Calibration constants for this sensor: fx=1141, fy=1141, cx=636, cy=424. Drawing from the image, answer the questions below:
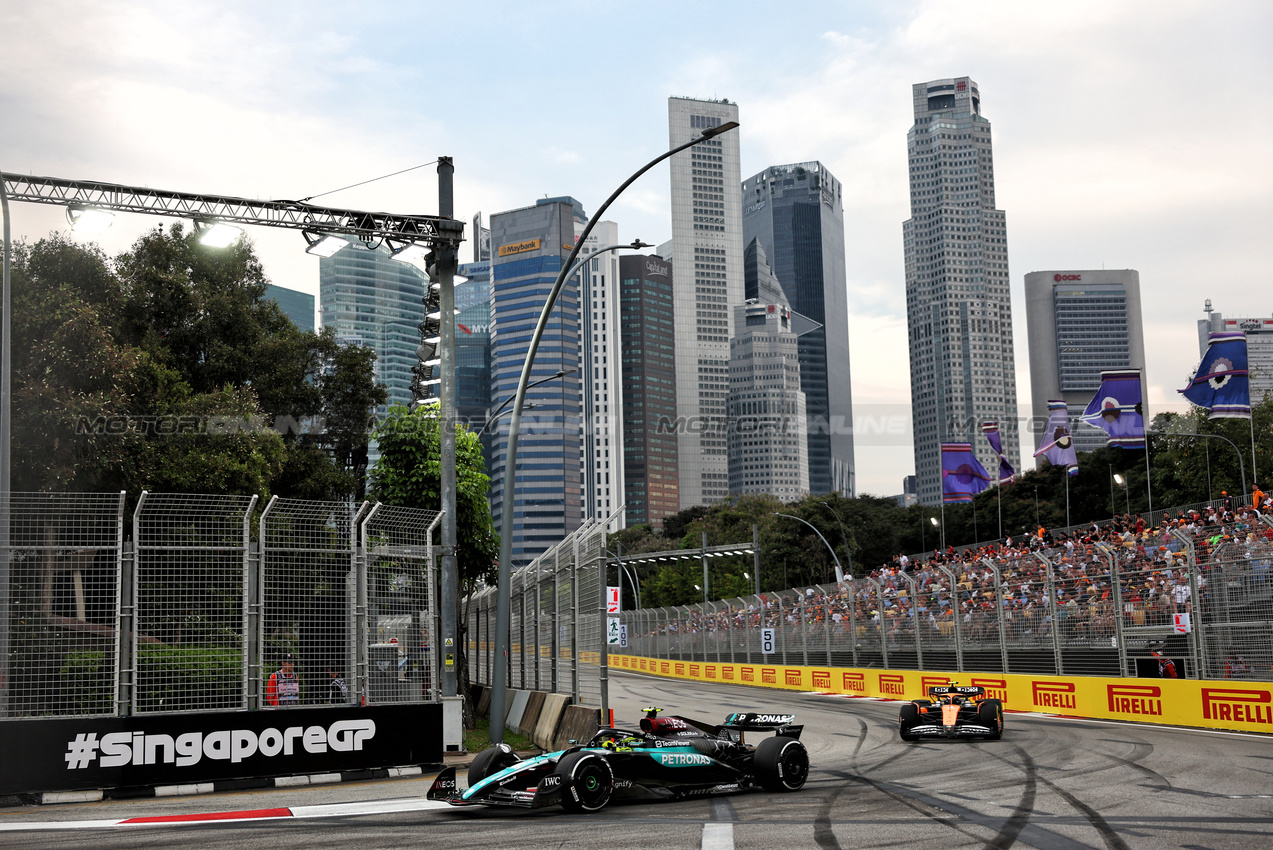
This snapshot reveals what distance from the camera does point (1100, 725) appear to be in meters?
17.6

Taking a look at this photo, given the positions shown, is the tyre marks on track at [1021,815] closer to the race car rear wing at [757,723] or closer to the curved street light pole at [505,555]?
the race car rear wing at [757,723]

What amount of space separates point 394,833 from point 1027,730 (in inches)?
443

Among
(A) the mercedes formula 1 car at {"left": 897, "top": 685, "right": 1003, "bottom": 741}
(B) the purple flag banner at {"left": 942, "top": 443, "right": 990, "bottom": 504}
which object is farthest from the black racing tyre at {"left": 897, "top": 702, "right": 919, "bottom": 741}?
(B) the purple flag banner at {"left": 942, "top": 443, "right": 990, "bottom": 504}

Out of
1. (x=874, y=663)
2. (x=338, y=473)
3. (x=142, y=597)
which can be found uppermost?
(x=338, y=473)

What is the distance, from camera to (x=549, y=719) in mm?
16625

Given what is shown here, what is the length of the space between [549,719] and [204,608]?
556 cm

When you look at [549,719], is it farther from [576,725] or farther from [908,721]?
[908,721]

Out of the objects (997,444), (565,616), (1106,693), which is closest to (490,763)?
(565,616)

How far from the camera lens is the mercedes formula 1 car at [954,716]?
15867 millimetres

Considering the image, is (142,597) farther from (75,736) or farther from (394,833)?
(394,833)

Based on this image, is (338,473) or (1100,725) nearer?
(1100,725)

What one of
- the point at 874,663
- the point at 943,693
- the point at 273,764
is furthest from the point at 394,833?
the point at 874,663

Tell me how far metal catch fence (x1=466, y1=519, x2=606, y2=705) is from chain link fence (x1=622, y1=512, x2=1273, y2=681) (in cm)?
859

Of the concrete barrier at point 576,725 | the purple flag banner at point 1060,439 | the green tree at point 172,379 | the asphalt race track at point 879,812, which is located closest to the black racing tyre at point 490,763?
the asphalt race track at point 879,812
